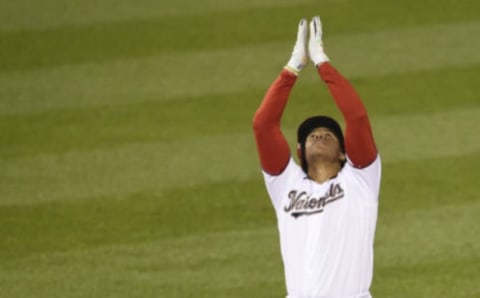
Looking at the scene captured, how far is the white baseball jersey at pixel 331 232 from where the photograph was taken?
6809mm

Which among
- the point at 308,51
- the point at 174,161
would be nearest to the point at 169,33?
the point at 174,161

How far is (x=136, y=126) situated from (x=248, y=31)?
1.76 meters

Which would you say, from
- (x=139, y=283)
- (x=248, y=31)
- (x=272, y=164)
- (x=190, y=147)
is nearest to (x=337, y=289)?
(x=272, y=164)

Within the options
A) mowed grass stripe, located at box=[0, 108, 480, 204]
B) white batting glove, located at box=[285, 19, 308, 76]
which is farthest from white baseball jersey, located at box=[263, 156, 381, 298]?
mowed grass stripe, located at box=[0, 108, 480, 204]

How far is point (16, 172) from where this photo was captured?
1097 cm

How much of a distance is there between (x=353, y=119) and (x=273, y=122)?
39 centimetres

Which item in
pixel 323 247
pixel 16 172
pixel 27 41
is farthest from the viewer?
pixel 27 41

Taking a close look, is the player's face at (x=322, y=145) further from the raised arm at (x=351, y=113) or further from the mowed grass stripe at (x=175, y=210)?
the mowed grass stripe at (x=175, y=210)

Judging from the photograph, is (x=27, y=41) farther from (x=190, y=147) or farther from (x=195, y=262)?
(x=195, y=262)

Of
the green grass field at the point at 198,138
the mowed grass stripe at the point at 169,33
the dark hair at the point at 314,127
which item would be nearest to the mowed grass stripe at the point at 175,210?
the green grass field at the point at 198,138

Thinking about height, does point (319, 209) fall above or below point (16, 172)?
above

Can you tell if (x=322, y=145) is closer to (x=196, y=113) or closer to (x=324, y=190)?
(x=324, y=190)

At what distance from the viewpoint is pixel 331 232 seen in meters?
6.81

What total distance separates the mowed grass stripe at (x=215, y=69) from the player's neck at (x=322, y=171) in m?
4.94
